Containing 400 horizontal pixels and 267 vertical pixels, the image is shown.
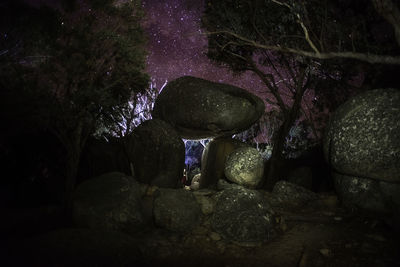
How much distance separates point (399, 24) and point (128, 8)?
5.51 meters

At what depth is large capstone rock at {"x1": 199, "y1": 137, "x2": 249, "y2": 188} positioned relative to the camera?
32.7ft

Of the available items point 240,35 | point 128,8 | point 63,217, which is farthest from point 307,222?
point 128,8

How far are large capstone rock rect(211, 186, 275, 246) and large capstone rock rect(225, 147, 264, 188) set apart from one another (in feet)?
7.95

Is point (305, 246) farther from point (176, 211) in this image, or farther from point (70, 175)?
point (70, 175)

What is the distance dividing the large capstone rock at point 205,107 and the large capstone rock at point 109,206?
374cm

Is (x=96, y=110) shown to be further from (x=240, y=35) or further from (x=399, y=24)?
(x=399, y=24)

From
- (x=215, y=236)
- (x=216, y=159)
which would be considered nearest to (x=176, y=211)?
(x=215, y=236)

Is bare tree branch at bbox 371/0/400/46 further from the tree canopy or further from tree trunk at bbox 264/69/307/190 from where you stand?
tree trunk at bbox 264/69/307/190

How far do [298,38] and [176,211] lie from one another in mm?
5775

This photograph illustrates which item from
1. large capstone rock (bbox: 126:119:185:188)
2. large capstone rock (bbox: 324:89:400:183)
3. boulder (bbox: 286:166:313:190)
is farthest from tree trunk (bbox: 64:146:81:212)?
boulder (bbox: 286:166:313:190)

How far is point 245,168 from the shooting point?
8961 mm

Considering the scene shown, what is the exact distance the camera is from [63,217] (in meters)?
5.82

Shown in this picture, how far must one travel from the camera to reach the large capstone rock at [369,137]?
5.82 metres

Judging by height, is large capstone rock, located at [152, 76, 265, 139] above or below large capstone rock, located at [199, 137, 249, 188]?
above
